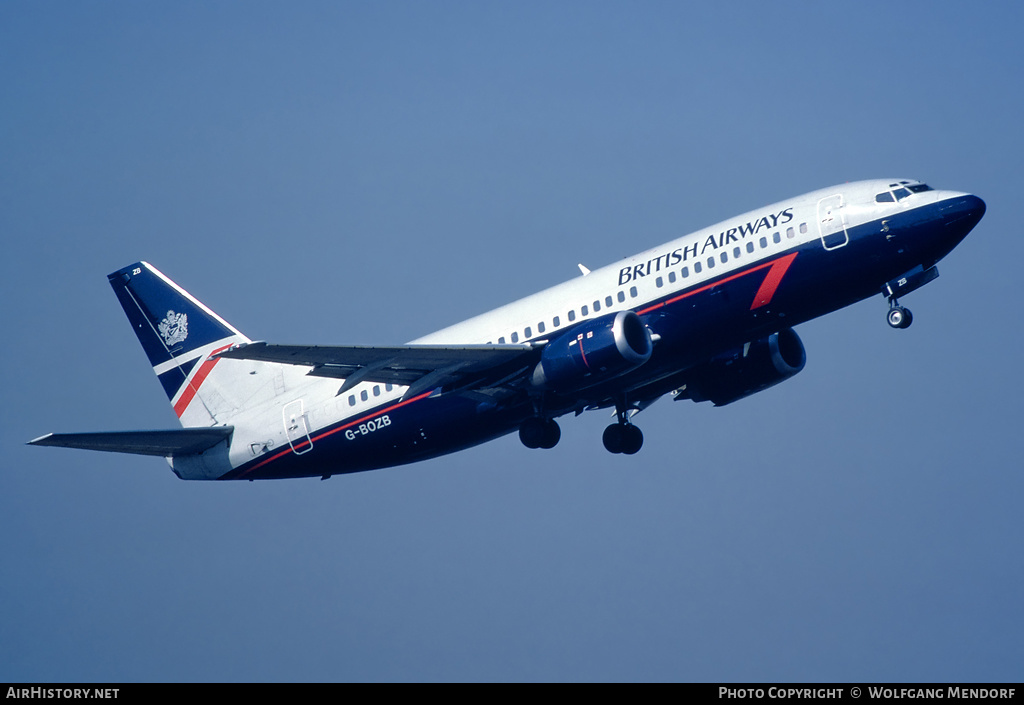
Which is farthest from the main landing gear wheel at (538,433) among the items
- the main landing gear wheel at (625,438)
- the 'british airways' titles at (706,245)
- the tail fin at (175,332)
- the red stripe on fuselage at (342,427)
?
the tail fin at (175,332)

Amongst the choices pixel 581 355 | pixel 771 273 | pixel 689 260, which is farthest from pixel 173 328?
pixel 771 273

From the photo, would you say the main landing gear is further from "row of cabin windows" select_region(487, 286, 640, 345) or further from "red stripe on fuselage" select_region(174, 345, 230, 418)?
"red stripe on fuselage" select_region(174, 345, 230, 418)

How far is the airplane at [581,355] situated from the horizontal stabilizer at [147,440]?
7 cm

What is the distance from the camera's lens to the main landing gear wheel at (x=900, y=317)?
38531 mm

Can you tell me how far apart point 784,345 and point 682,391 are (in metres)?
3.92

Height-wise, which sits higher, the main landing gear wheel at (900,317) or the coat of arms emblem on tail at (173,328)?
the coat of arms emblem on tail at (173,328)

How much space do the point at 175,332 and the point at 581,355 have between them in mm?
18386

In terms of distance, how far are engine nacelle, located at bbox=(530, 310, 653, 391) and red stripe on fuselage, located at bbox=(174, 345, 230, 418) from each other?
48.4 ft

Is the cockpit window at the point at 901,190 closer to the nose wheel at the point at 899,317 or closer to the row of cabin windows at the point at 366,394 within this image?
the nose wheel at the point at 899,317

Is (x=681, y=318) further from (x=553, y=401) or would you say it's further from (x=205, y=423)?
(x=205, y=423)

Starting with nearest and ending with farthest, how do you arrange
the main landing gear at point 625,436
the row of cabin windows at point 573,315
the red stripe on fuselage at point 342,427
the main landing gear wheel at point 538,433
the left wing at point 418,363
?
the left wing at point 418,363 < the row of cabin windows at point 573,315 < the main landing gear wheel at point 538,433 < the red stripe on fuselage at point 342,427 < the main landing gear at point 625,436

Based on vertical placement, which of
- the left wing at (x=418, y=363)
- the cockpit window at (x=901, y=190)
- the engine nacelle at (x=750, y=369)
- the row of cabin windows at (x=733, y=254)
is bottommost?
the left wing at (x=418, y=363)

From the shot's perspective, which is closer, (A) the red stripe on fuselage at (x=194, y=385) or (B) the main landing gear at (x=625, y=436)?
(B) the main landing gear at (x=625, y=436)

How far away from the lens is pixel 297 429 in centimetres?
4469
